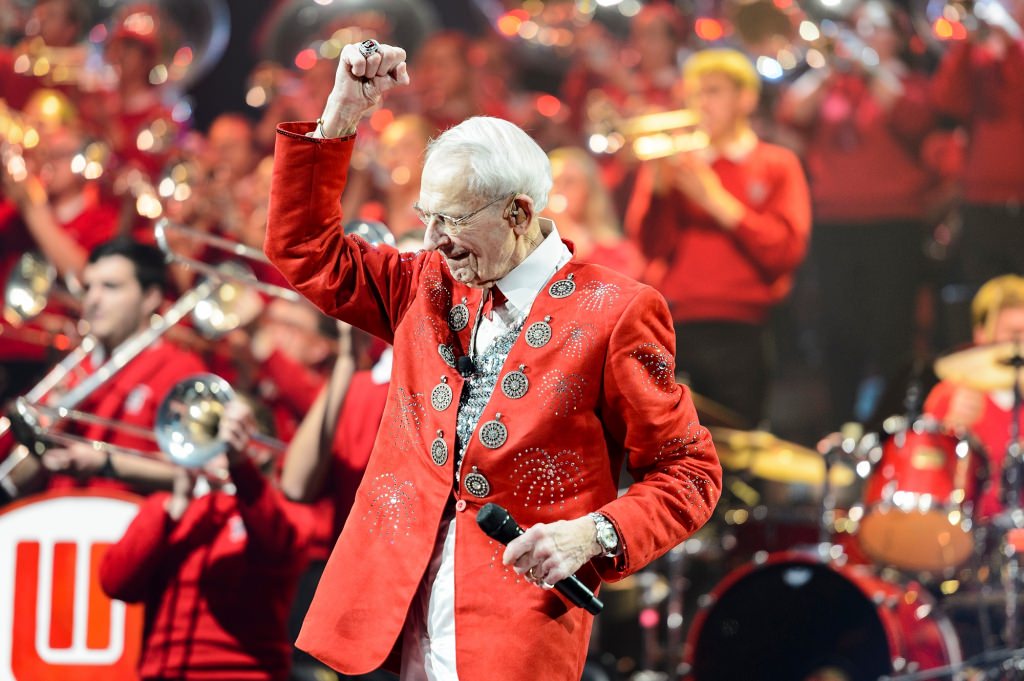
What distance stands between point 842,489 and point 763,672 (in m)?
0.82

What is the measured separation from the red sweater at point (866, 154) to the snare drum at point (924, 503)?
1.31m

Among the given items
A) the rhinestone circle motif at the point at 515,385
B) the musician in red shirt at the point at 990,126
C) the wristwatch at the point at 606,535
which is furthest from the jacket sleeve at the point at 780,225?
the wristwatch at the point at 606,535

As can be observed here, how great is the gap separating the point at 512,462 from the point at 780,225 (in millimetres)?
3861

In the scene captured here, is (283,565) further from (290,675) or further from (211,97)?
(211,97)

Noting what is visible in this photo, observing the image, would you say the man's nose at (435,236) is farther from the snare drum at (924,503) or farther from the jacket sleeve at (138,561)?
the snare drum at (924,503)

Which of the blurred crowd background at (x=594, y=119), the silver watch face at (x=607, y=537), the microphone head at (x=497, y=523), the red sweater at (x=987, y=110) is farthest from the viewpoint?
the red sweater at (x=987, y=110)

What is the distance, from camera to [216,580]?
4.24 meters

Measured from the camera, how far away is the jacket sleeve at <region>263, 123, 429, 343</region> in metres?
1.98

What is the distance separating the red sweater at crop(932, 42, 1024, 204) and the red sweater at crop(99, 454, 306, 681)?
3.44 metres

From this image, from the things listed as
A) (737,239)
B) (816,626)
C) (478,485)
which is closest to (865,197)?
(737,239)

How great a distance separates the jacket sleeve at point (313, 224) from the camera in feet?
6.50

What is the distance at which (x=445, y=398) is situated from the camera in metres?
1.96

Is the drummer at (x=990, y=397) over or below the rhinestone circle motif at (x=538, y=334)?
below

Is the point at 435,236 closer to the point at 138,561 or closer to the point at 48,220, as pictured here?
the point at 138,561
